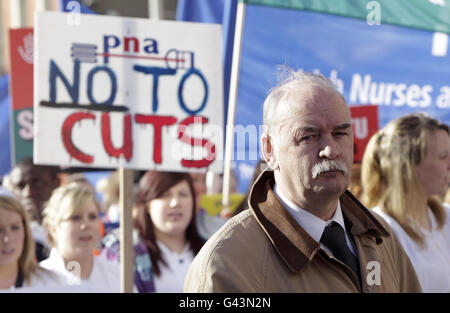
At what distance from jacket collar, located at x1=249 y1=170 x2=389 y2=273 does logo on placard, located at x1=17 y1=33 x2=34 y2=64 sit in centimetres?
343

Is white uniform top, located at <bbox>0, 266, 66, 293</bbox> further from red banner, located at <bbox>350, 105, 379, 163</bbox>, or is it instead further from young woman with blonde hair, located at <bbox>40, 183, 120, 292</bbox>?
red banner, located at <bbox>350, 105, 379, 163</bbox>

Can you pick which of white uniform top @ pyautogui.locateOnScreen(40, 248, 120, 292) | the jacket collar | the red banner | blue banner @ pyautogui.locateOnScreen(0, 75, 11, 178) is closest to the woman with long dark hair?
white uniform top @ pyautogui.locateOnScreen(40, 248, 120, 292)

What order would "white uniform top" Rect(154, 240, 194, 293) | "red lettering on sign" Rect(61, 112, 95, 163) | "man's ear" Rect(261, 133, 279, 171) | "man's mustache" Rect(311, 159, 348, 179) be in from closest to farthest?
1. "man's mustache" Rect(311, 159, 348, 179)
2. "man's ear" Rect(261, 133, 279, 171)
3. "red lettering on sign" Rect(61, 112, 95, 163)
4. "white uniform top" Rect(154, 240, 194, 293)

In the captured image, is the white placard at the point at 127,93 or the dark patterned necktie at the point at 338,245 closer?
the dark patterned necktie at the point at 338,245

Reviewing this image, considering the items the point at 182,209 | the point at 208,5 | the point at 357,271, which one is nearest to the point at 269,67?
the point at 208,5

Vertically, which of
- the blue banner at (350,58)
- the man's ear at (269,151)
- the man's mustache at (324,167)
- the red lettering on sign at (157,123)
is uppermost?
the blue banner at (350,58)

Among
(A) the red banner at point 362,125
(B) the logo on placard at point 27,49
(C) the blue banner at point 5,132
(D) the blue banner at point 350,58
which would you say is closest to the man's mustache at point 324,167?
(A) the red banner at point 362,125

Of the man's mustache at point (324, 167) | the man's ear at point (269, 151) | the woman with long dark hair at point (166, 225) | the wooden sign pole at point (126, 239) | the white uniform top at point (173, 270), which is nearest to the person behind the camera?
the man's mustache at point (324, 167)

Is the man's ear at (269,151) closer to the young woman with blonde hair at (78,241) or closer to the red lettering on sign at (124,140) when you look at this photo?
the red lettering on sign at (124,140)

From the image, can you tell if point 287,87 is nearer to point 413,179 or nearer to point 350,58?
point 413,179

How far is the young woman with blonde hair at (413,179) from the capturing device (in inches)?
131

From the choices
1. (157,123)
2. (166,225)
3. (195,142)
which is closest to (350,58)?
(166,225)

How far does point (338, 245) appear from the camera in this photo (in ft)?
6.52

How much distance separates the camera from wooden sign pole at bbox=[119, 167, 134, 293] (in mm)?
3488
